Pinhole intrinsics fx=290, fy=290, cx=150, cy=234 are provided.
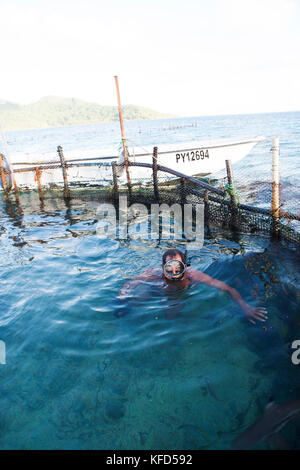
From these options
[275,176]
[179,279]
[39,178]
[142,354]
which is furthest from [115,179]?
[142,354]

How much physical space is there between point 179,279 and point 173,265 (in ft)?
1.11

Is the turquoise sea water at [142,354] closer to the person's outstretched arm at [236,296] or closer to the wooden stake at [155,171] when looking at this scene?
the person's outstretched arm at [236,296]

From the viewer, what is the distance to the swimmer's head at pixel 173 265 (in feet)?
16.1

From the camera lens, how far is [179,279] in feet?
16.8

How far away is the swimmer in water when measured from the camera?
14.6 feet

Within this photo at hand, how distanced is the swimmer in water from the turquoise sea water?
154 mm

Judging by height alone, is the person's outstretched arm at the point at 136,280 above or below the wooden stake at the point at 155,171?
below

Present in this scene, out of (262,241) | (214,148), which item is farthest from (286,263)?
(214,148)

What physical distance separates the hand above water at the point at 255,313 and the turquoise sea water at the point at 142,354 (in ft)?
0.39

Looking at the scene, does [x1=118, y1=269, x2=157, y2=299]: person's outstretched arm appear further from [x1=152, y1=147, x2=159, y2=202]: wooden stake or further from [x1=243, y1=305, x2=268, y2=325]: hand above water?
[x1=152, y1=147, x2=159, y2=202]: wooden stake

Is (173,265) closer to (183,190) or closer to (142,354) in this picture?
(142,354)

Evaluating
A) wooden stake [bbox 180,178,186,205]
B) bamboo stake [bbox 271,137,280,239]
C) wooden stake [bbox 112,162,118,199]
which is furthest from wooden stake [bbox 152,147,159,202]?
bamboo stake [bbox 271,137,280,239]

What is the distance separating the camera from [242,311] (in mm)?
4484

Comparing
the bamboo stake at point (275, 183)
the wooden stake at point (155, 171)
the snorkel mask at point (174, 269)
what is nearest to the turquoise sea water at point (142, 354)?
the snorkel mask at point (174, 269)
